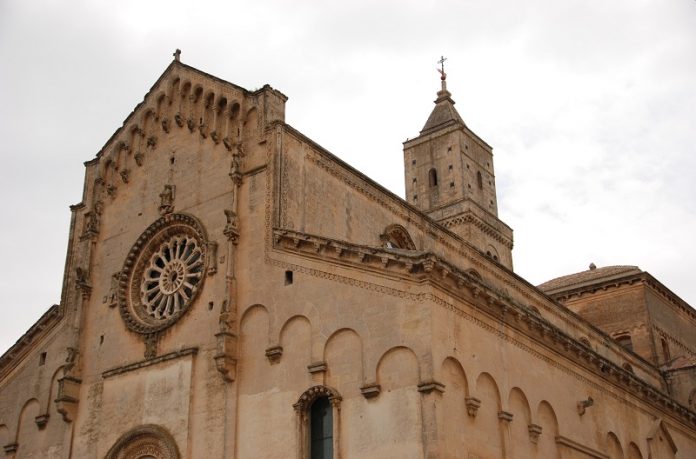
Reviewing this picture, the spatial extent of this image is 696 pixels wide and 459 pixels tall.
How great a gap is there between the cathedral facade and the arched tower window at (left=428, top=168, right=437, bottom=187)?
15455mm

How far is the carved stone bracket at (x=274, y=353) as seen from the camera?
23.0 meters

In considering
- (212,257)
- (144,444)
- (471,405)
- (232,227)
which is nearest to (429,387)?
(471,405)

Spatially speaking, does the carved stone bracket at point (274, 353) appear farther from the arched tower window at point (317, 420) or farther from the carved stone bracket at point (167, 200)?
the carved stone bracket at point (167, 200)

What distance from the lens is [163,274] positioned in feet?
90.1

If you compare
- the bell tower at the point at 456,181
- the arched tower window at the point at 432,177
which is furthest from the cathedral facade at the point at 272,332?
the arched tower window at the point at 432,177

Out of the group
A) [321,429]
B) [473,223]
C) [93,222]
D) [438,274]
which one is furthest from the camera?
[473,223]

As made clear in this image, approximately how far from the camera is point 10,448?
92.0ft

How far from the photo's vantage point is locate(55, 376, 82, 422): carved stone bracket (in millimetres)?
26695

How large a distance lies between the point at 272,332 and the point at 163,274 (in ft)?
18.3

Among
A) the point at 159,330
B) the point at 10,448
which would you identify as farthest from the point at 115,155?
the point at 10,448

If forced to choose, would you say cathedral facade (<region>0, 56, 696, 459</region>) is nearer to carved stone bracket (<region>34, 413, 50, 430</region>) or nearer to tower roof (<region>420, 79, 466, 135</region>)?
carved stone bracket (<region>34, 413, 50, 430</region>)

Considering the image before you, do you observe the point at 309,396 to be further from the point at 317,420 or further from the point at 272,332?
the point at 272,332

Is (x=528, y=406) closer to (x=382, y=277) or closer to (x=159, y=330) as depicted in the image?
(x=382, y=277)

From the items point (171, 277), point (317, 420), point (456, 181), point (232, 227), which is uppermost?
point (456, 181)
